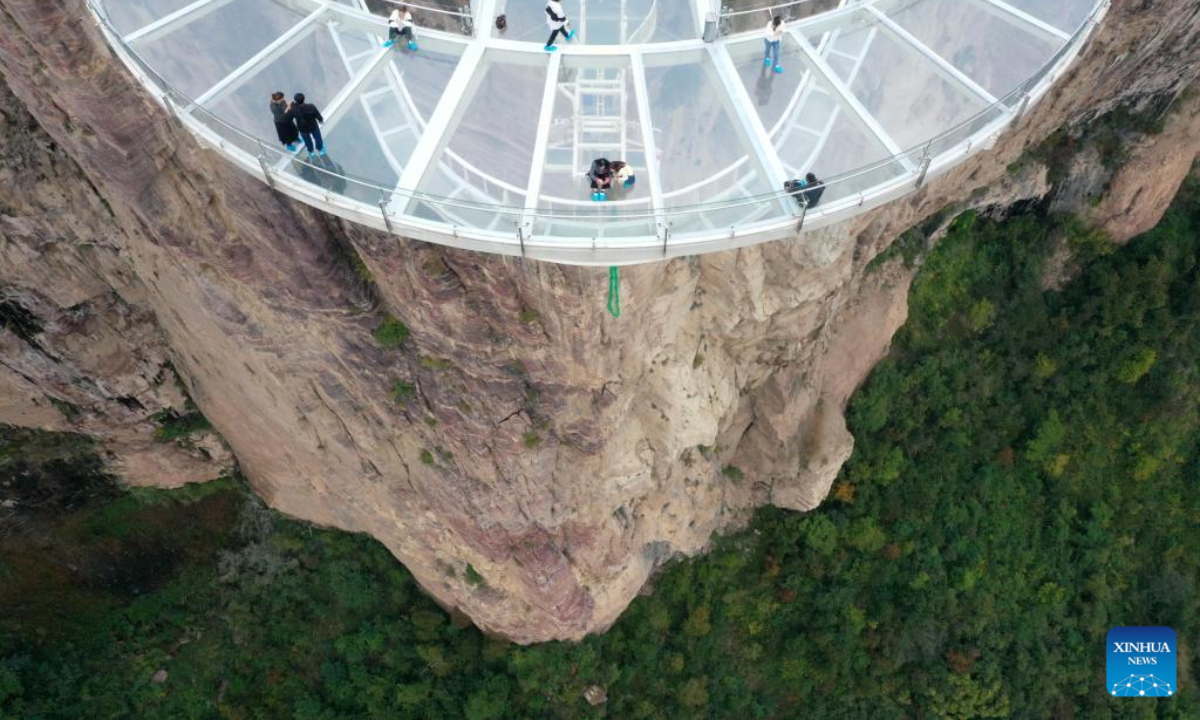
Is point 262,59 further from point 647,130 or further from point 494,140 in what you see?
point 647,130

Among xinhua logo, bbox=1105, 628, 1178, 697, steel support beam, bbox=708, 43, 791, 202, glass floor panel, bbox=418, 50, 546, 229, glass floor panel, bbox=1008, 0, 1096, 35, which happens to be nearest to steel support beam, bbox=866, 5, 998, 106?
glass floor panel, bbox=1008, 0, 1096, 35

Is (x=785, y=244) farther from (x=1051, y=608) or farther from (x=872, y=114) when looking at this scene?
(x=1051, y=608)

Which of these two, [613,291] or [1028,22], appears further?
[613,291]

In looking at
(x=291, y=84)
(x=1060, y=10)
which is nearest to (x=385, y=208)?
(x=291, y=84)

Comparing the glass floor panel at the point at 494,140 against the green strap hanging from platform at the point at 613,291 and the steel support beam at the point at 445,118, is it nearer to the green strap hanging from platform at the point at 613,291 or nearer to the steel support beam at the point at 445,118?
the steel support beam at the point at 445,118

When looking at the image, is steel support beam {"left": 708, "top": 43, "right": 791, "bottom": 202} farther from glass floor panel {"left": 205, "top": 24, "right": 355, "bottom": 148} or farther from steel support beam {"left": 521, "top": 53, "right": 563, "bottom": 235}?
glass floor panel {"left": 205, "top": 24, "right": 355, "bottom": 148}

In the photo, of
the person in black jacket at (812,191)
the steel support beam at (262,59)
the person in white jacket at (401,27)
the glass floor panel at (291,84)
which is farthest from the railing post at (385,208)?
the person in black jacket at (812,191)

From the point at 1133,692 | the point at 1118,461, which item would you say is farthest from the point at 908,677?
the point at 1118,461
